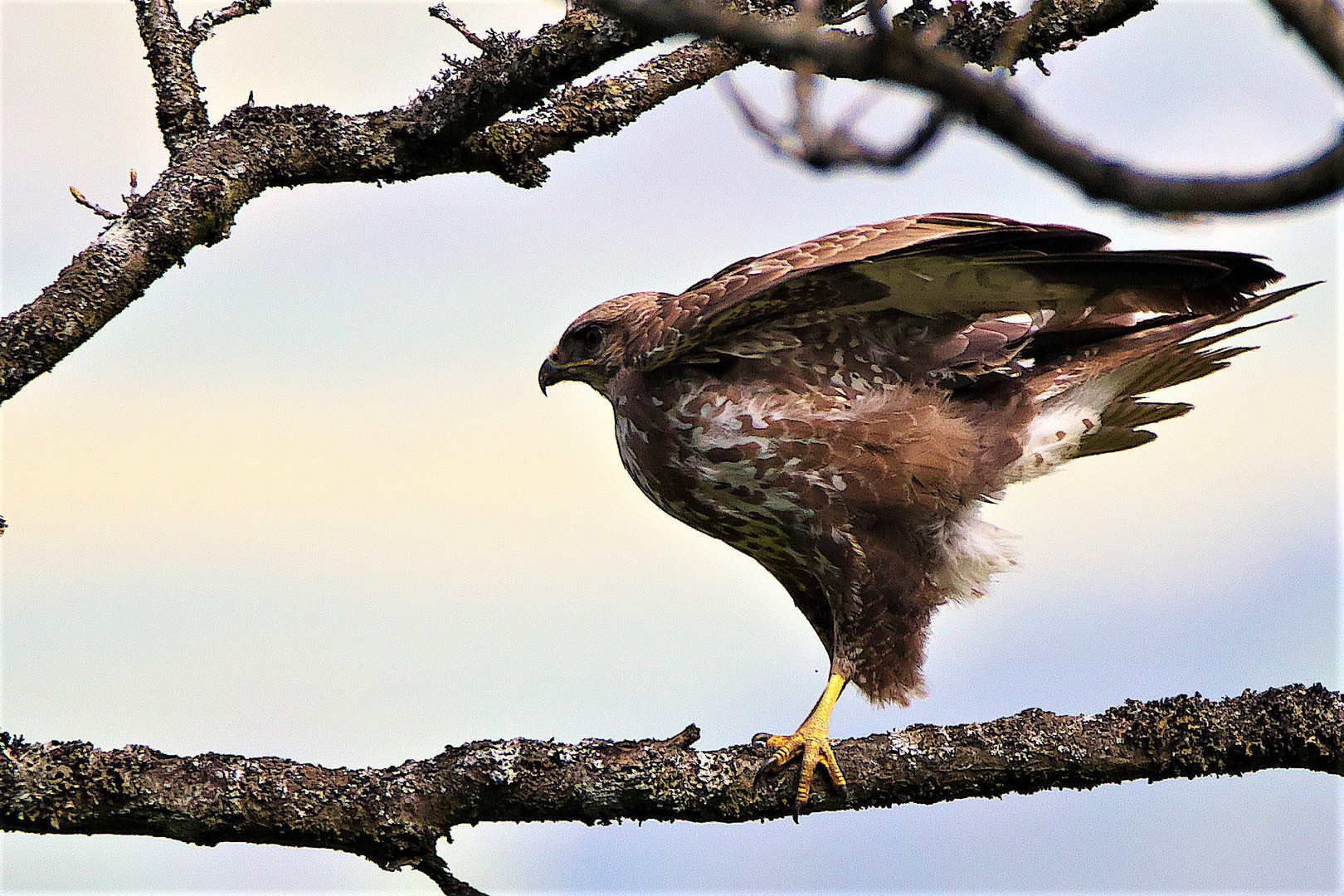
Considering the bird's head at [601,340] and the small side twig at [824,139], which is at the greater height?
the bird's head at [601,340]

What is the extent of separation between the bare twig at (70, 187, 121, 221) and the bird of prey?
182cm

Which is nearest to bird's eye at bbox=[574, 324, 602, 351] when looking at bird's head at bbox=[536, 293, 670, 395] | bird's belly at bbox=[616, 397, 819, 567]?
bird's head at bbox=[536, 293, 670, 395]

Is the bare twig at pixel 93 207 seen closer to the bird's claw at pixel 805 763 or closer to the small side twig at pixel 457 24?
the small side twig at pixel 457 24

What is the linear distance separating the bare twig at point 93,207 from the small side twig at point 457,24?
4.16 ft

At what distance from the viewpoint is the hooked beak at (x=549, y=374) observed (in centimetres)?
518

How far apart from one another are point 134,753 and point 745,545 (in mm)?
2237

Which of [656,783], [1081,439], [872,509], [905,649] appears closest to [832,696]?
[905,649]

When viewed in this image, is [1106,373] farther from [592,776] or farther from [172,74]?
[172,74]

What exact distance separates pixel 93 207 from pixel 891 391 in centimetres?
276

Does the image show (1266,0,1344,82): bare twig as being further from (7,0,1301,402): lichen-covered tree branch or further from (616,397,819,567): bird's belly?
(616,397,819,567): bird's belly

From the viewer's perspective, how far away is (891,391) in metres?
4.52

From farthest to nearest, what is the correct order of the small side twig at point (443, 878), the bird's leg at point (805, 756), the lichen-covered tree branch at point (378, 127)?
the lichen-covered tree branch at point (378, 127) < the bird's leg at point (805, 756) < the small side twig at point (443, 878)

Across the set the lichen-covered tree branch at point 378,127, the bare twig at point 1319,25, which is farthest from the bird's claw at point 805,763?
the bare twig at point 1319,25

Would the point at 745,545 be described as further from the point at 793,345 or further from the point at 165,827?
the point at 165,827
